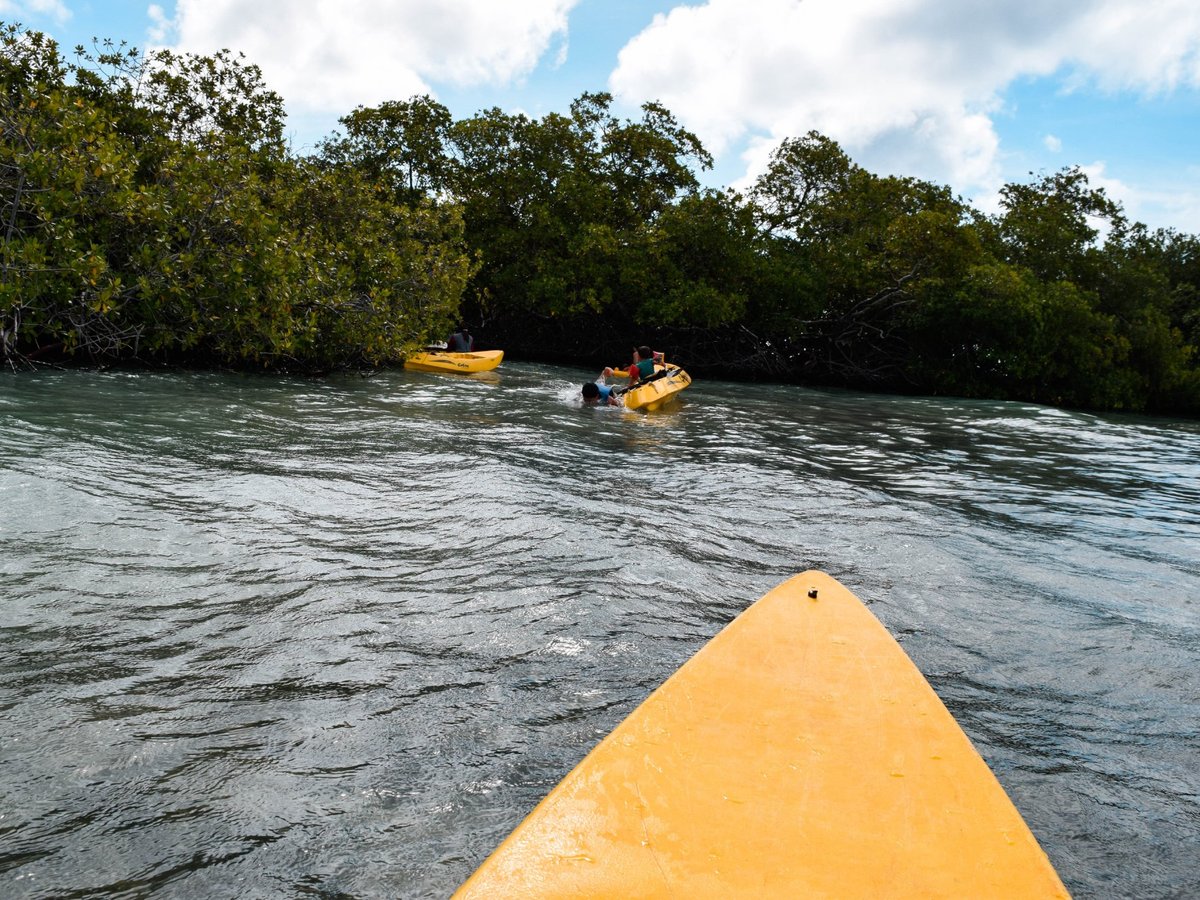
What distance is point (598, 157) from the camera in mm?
26062

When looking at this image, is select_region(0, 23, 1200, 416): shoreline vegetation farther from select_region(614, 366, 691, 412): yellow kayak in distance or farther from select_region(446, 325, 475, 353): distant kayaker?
select_region(614, 366, 691, 412): yellow kayak in distance

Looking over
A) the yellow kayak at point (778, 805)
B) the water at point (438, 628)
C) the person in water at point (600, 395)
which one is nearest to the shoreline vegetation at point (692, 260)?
the person in water at point (600, 395)

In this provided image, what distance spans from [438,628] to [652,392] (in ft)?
32.8

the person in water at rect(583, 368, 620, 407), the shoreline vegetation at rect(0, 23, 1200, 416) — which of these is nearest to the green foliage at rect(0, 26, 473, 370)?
the shoreline vegetation at rect(0, 23, 1200, 416)

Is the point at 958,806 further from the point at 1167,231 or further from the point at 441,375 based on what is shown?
the point at 1167,231

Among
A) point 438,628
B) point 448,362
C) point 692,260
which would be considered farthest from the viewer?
point 692,260

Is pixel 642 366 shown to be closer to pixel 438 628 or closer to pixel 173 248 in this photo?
pixel 173 248

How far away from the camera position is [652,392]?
13562 mm

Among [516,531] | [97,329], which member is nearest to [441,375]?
[97,329]

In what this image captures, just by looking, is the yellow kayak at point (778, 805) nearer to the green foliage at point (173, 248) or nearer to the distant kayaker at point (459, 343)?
the green foliage at point (173, 248)

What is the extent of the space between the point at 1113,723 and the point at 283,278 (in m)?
12.4

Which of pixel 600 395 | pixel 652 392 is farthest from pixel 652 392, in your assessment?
pixel 600 395

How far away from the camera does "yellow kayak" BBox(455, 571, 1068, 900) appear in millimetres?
1741

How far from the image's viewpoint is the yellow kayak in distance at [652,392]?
13.2 metres
